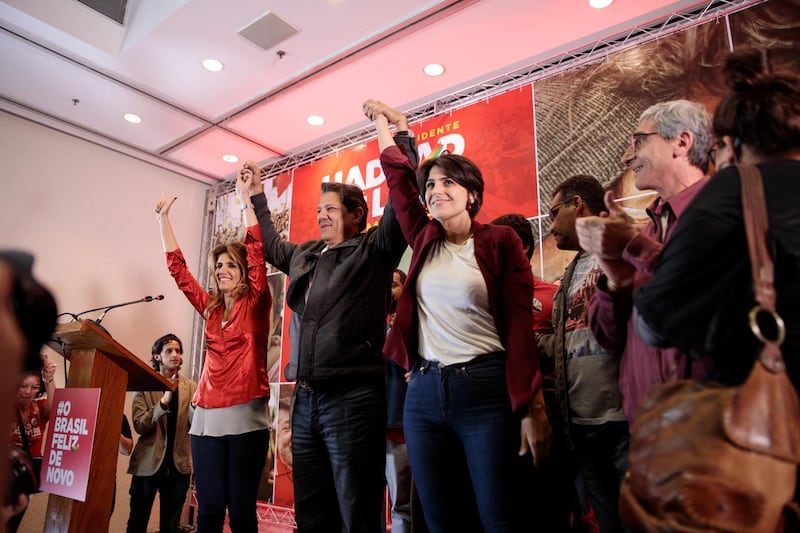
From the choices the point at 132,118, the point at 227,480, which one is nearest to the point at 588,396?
the point at 227,480

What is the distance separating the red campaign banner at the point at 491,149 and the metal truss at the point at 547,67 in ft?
0.31

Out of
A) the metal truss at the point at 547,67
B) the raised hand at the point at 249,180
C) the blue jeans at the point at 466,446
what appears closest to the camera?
the blue jeans at the point at 466,446

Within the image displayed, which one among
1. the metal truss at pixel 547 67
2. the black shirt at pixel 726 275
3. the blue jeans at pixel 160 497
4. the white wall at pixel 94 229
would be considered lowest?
the blue jeans at pixel 160 497

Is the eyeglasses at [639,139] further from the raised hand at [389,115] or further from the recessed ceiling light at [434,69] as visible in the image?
the recessed ceiling light at [434,69]

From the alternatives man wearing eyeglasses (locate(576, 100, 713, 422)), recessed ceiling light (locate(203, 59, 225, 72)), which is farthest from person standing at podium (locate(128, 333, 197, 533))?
man wearing eyeglasses (locate(576, 100, 713, 422))

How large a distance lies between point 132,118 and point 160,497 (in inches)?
151

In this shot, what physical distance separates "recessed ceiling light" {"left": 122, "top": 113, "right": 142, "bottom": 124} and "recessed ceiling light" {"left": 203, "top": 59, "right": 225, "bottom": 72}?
1343 mm

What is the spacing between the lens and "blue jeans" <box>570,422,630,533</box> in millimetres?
1745

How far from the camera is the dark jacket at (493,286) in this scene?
5.48 feet

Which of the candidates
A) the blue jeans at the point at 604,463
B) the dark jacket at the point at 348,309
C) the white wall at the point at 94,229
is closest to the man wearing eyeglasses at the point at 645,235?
the blue jeans at the point at 604,463

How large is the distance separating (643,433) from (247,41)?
14.9 ft

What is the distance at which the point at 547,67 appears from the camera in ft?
14.9

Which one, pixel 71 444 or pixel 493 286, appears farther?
pixel 71 444

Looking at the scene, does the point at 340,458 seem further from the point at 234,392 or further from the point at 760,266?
the point at 760,266
